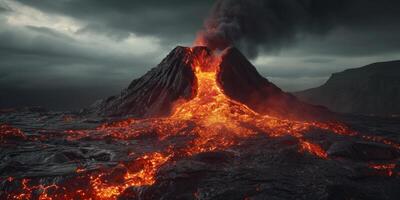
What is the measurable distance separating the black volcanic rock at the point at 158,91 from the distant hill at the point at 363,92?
12794cm

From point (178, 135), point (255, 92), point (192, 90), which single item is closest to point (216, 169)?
point (178, 135)

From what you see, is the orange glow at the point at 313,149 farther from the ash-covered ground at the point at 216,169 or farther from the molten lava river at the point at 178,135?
the ash-covered ground at the point at 216,169

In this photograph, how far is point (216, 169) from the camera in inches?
701

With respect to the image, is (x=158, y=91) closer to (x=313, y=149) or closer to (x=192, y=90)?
(x=192, y=90)

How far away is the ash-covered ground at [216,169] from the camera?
15.2 metres

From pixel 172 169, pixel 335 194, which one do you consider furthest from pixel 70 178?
pixel 335 194

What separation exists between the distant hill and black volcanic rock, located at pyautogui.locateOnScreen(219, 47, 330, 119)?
119 m

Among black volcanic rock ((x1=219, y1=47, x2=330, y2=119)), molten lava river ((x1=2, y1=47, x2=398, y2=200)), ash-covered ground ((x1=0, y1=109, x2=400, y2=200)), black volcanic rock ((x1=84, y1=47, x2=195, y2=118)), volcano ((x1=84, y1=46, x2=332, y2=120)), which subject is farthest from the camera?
black volcanic rock ((x1=219, y1=47, x2=330, y2=119))

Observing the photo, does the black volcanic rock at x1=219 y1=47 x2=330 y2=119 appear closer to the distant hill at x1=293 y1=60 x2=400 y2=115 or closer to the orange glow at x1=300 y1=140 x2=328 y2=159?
the orange glow at x1=300 y1=140 x2=328 y2=159

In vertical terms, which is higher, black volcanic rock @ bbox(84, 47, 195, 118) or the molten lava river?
black volcanic rock @ bbox(84, 47, 195, 118)

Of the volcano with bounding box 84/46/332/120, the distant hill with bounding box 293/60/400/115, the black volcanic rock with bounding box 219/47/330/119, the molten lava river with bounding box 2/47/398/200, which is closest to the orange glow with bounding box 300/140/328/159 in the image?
the molten lava river with bounding box 2/47/398/200

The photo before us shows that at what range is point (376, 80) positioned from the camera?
16438 cm

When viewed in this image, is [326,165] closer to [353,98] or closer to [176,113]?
[176,113]

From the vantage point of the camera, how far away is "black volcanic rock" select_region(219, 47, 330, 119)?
36312 millimetres
